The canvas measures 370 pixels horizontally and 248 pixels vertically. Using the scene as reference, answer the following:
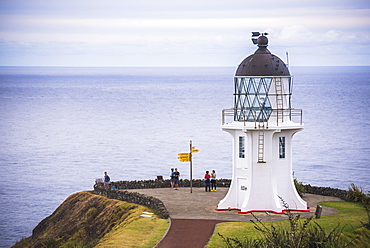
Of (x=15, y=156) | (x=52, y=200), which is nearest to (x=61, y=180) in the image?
(x=52, y=200)

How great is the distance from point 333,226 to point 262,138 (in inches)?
263

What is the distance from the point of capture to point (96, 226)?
3538 cm

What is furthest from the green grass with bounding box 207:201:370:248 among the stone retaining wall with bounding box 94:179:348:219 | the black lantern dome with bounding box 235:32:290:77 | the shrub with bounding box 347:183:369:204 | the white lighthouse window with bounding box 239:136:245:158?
the black lantern dome with bounding box 235:32:290:77

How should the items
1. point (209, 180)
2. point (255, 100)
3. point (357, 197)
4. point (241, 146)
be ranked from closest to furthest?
point (255, 100) < point (241, 146) < point (357, 197) < point (209, 180)

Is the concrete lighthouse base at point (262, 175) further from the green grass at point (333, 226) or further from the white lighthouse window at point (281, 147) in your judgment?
the green grass at point (333, 226)

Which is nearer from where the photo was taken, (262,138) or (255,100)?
(262,138)

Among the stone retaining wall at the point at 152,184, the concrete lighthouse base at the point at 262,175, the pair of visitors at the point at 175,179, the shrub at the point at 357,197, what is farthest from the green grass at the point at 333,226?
the pair of visitors at the point at 175,179

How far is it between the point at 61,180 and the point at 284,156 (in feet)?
123

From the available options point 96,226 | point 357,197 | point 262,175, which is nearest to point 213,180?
point 262,175

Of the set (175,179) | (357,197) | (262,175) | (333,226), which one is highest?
(262,175)

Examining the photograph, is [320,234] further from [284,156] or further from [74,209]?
[74,209]

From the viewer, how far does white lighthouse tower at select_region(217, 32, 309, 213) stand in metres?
33.2

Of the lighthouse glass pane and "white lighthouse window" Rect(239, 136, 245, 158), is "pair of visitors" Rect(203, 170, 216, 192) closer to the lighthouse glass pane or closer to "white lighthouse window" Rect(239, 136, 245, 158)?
"white lighthouse window" Rect(239, 136, 245, 158)

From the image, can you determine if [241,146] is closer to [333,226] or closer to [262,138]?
[262,138]
